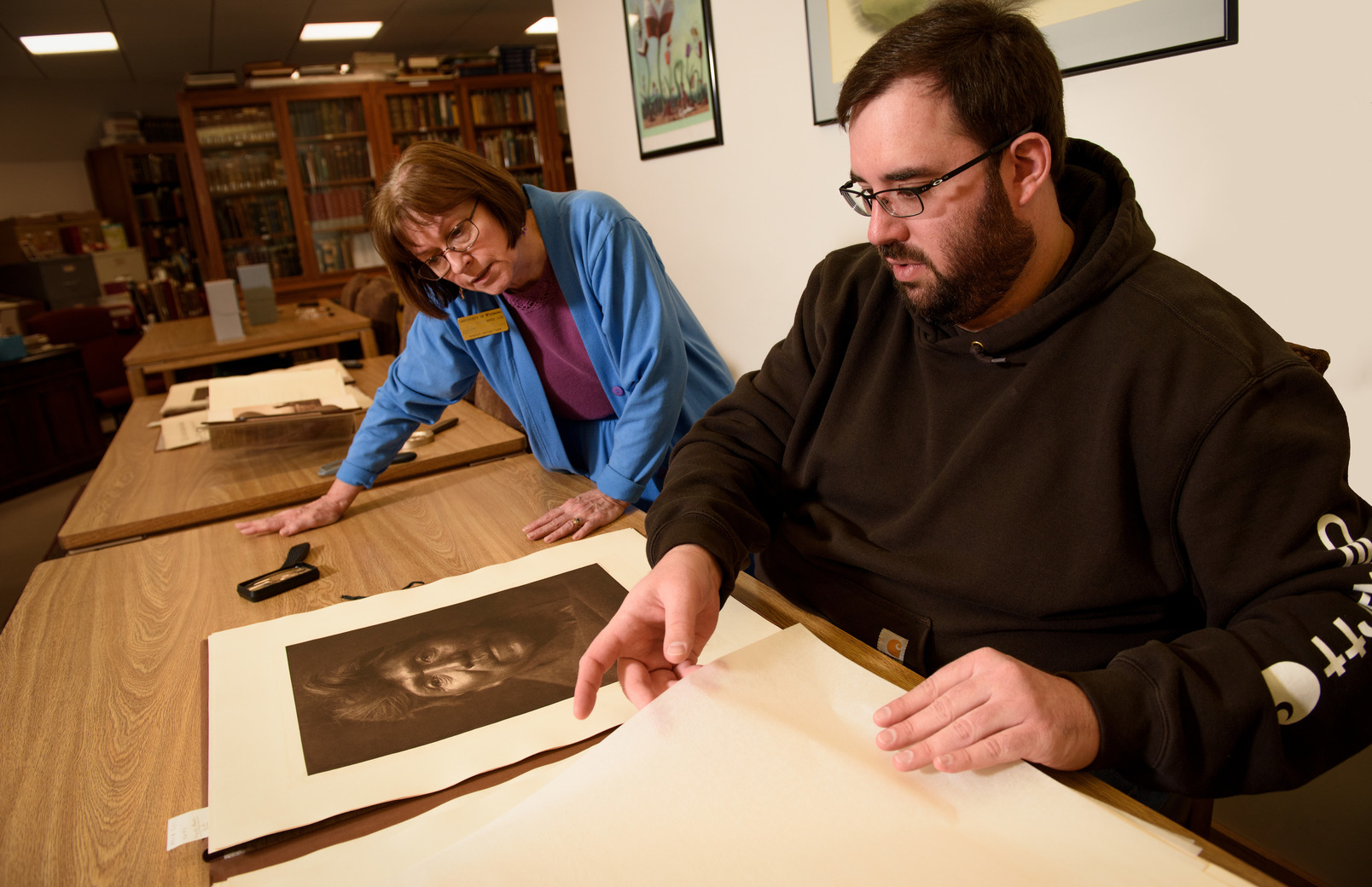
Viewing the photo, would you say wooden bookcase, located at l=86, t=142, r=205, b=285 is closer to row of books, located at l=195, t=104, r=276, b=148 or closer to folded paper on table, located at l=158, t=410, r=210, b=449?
row of books, located at l=195, t=104, r=276, b=148

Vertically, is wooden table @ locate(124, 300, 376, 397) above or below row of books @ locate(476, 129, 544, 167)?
below

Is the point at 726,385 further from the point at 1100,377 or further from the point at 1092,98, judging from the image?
the point at 1100,377

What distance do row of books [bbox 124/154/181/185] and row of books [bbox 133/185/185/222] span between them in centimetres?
7

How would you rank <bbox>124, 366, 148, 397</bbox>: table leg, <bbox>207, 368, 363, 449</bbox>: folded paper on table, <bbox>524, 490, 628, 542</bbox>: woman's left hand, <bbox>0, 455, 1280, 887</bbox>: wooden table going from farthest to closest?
1. <bbox>124, 366, 148, 397</bbox>: table leg
2. <bbox>207, 368, 363, 449</bbox>: folded paper on table
3. <bbox>524, 490, 628, 542</bbox>: woman's left hand
4. <bbox>0, 455, 1280, 887</bbox>: wooden table

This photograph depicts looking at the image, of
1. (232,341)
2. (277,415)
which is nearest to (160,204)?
(232,341)

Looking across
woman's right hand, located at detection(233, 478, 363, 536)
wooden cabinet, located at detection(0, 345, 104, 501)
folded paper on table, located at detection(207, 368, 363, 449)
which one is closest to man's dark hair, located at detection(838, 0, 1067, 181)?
woman's right hand, located at detection(233, 478, 363, 536)

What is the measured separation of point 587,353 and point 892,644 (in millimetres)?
935

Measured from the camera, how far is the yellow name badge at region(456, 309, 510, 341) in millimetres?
1577

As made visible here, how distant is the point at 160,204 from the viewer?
24.4 ft

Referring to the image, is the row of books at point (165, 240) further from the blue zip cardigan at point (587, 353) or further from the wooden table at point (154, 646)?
the wooden table at point (154, 646)

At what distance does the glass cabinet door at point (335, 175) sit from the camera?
6.43m

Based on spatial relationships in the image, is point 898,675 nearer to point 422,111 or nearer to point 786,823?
point 786,823

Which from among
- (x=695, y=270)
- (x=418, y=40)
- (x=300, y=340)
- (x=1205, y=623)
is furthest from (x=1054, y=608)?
(x=418, y=40)

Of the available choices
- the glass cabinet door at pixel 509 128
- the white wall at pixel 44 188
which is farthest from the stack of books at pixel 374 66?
the white wall at pixel 44 188
